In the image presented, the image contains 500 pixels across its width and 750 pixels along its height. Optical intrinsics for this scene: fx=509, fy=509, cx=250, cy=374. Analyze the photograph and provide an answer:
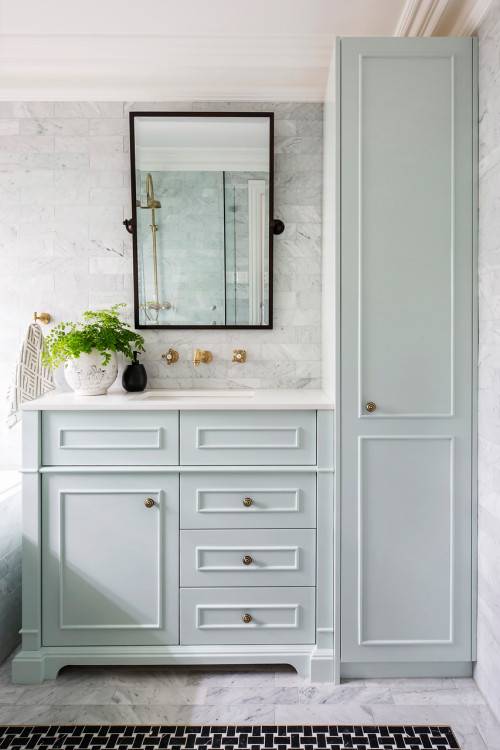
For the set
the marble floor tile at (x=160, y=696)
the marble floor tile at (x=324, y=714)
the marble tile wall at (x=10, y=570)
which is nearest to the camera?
the marble floor tile at (x=324, y=714)

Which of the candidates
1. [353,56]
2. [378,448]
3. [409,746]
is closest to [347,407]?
[378,448]

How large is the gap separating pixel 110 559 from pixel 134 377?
0.76 meters

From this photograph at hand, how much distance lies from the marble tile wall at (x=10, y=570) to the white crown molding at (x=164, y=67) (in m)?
1.82

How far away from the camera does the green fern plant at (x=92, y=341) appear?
204 cm

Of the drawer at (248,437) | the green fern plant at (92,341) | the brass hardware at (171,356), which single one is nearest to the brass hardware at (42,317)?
the green fern plant at (92,341)

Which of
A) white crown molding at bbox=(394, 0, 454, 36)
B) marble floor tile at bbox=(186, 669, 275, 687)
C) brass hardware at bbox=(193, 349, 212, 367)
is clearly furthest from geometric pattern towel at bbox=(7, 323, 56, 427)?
white crown molding at bbox=(394, 0, 454, 36)

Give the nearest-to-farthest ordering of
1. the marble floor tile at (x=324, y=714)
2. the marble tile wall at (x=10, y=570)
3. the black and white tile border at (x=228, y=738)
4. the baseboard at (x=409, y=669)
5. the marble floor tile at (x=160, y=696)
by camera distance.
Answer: the black and white tile border at (x=228, y=738) → the marble floor tile at (x=324, y=714) → the marble floor tile at (x=160, y=696) → the baseboard at (x=409, y=669) → the marble tile wall at (x=10, y=570)

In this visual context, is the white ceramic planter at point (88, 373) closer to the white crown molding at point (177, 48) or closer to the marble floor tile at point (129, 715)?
the marble floor tile at point (129, 715)

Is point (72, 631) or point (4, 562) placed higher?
point (4, 562)

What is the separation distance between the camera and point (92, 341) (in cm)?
206

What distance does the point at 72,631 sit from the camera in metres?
1.90

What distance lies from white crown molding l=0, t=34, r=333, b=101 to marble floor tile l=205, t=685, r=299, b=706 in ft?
8.00

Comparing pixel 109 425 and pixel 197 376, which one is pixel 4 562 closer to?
pixel 109 425

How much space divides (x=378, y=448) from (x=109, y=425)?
0.99m
